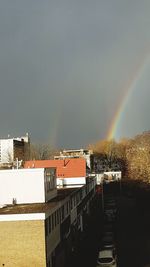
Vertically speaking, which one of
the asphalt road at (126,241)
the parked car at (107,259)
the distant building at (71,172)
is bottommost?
the asphalt road at (126,241)

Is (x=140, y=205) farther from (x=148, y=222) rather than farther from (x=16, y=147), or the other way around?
(x=16, y=147)

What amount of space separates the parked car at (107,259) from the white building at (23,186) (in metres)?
5.44

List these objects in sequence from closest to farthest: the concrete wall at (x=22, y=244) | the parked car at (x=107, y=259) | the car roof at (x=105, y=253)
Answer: the concrete wall at (x=22, y=244) → the parked car at (x=107, y=259) → the car roof at (x=105, y=253)

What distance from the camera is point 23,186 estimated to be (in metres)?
29.6

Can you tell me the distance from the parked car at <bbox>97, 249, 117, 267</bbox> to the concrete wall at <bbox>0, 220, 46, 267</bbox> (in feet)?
17.9

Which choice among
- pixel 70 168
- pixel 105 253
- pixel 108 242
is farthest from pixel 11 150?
pixel 105 253

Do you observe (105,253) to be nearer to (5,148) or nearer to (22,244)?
(22,244)

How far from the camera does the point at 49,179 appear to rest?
31.9m

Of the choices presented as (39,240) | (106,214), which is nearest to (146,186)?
(106,214)

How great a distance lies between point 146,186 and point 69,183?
455 inches

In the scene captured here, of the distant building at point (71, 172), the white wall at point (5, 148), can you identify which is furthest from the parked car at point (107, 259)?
the white wall at point (5, 148)

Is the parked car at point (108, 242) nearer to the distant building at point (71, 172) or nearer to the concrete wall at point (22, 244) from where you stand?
the concrete wall at point (22, 244)

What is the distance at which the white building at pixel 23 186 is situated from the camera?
1152 inches

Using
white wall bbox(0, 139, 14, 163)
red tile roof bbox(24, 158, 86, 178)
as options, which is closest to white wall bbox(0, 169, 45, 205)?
red tile roof bbox(24, 158, 86, 178)
